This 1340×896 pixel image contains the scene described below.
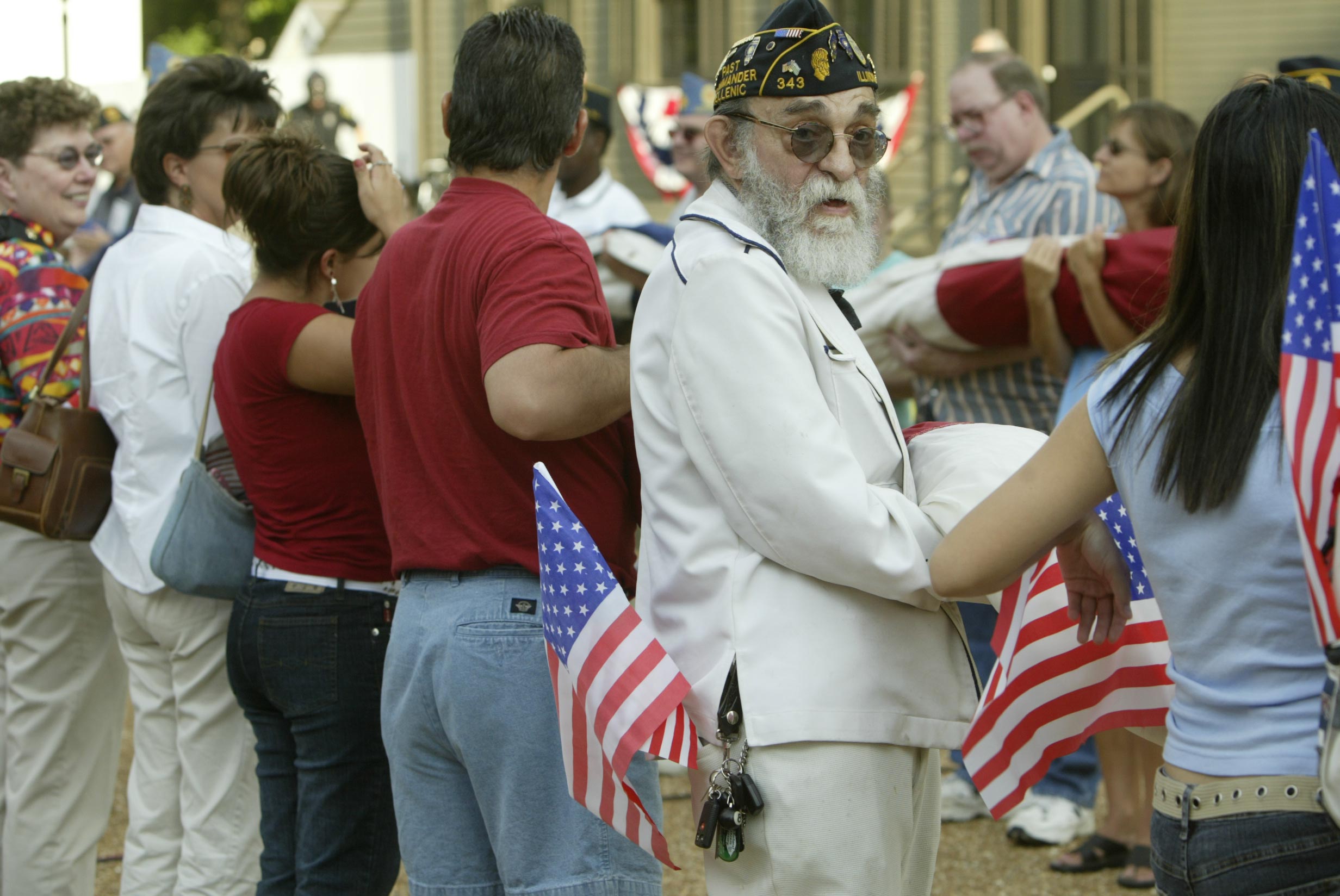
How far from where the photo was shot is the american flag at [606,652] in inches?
86.0

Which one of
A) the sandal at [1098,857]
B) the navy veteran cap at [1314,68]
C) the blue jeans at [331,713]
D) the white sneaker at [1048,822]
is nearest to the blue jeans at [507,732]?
the blue jeans at [331,713]

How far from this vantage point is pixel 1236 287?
1.85 m

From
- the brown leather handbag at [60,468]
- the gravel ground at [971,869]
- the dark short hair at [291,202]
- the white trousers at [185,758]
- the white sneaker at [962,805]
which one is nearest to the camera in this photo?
the dark short hair at [291,202]

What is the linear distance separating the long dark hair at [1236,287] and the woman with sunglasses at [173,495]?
2308 mm

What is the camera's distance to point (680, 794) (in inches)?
220

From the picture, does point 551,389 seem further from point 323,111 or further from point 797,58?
point 323,111

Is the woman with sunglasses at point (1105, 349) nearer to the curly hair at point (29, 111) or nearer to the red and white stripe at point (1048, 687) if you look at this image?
the red and white stripe at point (1048, 687)

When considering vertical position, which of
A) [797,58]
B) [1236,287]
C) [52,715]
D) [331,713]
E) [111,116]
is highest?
[111,116]

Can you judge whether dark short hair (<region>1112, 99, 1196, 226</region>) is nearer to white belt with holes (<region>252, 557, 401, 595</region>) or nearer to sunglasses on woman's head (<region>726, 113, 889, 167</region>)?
sunglasses on woman's head (<region>726, 113, 889, 167</region>)

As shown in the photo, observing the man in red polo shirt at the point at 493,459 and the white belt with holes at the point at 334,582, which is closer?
the man in red polo shirt at the point at 493,459

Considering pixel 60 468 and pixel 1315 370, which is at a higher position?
pixel 1315 370

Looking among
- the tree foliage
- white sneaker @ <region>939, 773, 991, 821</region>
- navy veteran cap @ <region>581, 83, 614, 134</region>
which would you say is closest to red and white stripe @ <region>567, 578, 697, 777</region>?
white sneaker @ <region>939, 773, 991, 821</region>

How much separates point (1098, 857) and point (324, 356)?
305 centimetres

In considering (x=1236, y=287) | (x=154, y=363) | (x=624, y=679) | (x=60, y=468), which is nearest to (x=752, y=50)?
(x=1236, y=287)
